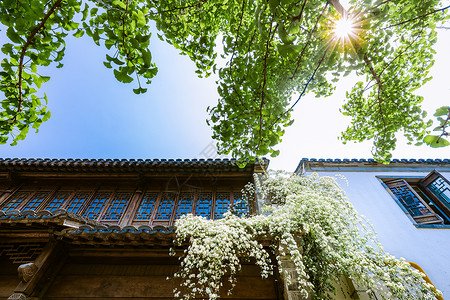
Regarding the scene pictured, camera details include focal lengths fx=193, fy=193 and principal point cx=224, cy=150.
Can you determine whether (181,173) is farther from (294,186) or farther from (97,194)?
(294,186)

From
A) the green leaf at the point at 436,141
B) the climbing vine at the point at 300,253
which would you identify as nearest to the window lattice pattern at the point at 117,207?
the climbing vine at the point at 300,253

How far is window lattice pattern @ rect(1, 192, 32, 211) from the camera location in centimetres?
634

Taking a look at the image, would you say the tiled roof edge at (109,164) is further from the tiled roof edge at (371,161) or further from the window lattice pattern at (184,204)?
the tiled roof edge at (371,161)

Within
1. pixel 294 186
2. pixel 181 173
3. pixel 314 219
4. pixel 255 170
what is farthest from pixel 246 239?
pixel 181 173

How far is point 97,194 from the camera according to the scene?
684cm

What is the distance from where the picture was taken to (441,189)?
706cm

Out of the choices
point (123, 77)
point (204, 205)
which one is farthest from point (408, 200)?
point (123, 77)

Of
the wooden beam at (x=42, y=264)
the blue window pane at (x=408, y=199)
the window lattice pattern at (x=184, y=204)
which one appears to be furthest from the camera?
the blue window pane at (x=408, y=199)

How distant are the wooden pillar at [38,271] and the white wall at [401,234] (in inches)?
337

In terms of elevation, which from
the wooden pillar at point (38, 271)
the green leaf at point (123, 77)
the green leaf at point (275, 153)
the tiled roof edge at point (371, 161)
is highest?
the tiled roof edge at point (371, 161)

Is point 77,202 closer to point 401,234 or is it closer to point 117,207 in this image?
point 117,207

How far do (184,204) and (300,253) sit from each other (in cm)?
374

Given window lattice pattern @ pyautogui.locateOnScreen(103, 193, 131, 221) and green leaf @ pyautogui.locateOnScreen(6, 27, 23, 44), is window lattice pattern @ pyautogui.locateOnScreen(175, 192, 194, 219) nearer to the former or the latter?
window lattice pattern @ pyautogui.locateOnScreen(103, 193, 131, 221)

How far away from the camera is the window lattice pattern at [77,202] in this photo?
20.6 feet
